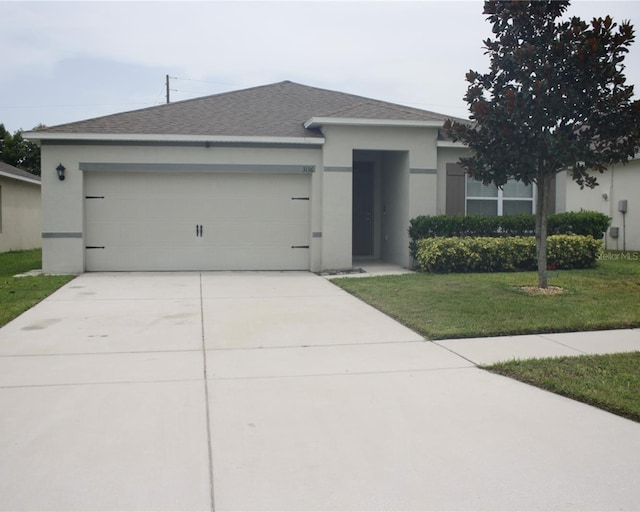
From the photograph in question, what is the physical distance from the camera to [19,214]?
73.7 ft

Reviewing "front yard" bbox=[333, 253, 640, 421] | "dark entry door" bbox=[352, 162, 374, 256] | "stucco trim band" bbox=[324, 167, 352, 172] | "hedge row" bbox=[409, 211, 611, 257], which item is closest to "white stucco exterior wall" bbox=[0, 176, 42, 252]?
"dark entry door" bbox=[352, 162, 374, 256]

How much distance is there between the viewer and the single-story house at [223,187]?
13633 millimetres

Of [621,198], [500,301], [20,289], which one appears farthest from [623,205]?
[20,289]

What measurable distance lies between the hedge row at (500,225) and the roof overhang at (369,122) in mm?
2132

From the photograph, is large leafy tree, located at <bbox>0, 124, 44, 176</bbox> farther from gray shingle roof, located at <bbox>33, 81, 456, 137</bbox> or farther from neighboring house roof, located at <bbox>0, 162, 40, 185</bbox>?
gray shingle roof, located at <bbox>33, 81, 456, 137</bbox>

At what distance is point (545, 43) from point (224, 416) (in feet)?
25.9

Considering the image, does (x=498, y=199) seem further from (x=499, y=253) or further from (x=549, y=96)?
(x=549, y=96)

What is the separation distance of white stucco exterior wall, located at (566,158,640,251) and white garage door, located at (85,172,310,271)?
934 cm

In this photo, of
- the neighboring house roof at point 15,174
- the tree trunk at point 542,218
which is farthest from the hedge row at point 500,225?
the neighboring house roof at point 15,174

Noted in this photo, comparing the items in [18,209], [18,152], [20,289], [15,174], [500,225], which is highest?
[18,152]

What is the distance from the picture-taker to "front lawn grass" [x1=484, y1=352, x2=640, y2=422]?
4.95 meters

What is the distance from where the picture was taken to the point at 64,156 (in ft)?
44.5

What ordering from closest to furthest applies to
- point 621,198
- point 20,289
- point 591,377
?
Result: 1. point 591,377
2. point 20,289
3. point 621,198

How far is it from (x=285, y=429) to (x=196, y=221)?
10.2 meters
